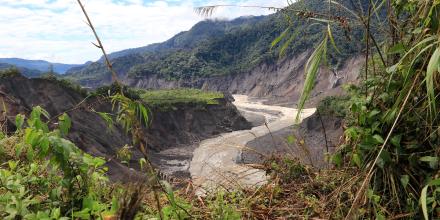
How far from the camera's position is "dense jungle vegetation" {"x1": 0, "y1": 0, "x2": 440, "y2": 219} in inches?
105

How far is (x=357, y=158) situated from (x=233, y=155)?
3535 cm

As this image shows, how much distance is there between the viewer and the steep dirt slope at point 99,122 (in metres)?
35.2

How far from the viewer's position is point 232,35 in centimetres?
15338

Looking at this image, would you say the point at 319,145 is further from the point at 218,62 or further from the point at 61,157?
the point at 218,62

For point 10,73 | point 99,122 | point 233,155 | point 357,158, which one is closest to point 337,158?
point 357,158

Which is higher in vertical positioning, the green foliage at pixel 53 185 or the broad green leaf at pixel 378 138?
the broad green leaf at pixel 378 138

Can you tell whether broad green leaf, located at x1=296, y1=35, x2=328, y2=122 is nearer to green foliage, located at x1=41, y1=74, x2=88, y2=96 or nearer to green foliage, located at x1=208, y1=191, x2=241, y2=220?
green foliage, located at x1=208, y1=191, x2=241, y2=220

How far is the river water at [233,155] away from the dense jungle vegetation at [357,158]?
1.24 ft

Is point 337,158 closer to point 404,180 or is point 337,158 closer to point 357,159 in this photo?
point 357,159

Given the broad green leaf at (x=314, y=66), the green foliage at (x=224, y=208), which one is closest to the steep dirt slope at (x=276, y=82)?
the green foliage at (x=224, y=208)

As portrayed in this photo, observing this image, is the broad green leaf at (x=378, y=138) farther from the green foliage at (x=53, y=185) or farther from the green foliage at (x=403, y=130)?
the green foliage at (x=53, y=185)

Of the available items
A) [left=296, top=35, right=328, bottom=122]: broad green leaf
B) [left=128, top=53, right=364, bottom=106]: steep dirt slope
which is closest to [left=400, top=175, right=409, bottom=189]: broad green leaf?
[left=296, top=35, right=328, bottom=122]: broad green leaf

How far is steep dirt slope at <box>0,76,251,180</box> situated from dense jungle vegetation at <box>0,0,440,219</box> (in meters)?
22.2

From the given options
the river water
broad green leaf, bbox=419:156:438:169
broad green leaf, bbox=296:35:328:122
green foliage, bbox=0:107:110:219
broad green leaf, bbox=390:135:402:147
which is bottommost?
the river water
